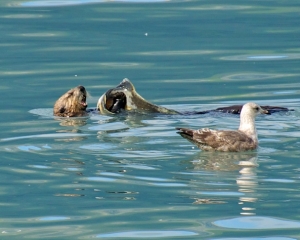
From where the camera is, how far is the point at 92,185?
781 cm

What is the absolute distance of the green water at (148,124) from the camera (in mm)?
7008

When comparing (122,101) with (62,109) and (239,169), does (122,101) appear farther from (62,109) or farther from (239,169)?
(239,169)

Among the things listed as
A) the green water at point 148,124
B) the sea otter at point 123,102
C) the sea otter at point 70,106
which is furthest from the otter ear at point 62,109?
the sea otter at point 123,102

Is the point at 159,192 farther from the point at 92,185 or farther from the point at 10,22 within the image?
the point at 10,22

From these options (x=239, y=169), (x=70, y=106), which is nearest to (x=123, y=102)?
(x=70, y=106)

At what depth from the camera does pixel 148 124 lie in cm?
1042

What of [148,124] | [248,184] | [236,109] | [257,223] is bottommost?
[257,223]

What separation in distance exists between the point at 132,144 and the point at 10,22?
9.42m

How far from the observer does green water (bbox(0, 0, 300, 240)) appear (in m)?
7.01

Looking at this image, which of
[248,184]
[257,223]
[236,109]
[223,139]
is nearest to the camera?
[257,223]

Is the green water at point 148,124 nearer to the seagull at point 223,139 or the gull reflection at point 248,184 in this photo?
the gull reflection at point 248,184

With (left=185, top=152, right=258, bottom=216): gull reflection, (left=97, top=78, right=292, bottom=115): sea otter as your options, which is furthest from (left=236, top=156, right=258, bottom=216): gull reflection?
(left=97, top=78, right=292, bottom=115): sea otter

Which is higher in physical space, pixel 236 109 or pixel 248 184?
pixel 236 109

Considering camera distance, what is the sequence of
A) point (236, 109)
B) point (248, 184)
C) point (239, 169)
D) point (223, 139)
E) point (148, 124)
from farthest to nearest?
point (236, 109), point (148, 124), point (223, 139), point (239, 169), point (248, 184)
